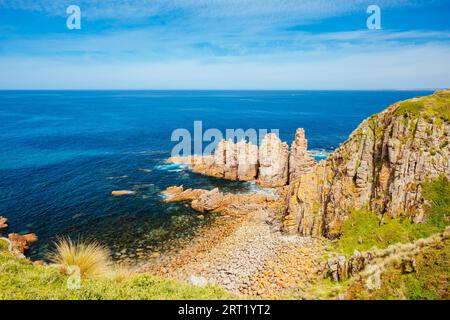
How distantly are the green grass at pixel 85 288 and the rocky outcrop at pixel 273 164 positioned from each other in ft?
151

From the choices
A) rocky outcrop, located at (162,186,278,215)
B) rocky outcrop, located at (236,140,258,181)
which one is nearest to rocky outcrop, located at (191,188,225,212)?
rocky outcrop, located at (162,186,278,215)

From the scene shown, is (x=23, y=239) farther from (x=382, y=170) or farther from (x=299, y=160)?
(x=299, y=160)

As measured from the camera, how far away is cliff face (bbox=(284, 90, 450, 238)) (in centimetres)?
3172

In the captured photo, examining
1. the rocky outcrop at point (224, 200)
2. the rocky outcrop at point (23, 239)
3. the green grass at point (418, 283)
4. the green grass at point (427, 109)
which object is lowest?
the rocky outcrop at point (23, 239)

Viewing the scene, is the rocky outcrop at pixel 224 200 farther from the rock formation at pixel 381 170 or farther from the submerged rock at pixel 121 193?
the rock formation at pixel 381 170

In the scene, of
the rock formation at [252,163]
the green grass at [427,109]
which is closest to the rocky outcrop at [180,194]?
the rock formation at [252,163]

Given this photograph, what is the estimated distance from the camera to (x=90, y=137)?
114 m

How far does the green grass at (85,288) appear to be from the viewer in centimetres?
1336

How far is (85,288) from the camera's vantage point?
14344 millimetres

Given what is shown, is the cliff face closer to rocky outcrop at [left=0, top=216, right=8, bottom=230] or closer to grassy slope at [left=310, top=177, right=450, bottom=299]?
grassy slope at [left=310, top=177, right=450, bottom=299]

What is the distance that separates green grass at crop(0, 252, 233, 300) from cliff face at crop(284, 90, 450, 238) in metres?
23.4

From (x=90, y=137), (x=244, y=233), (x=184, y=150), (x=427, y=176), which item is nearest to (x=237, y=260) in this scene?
(x=244, y=233)

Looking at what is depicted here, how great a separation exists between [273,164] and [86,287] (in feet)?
167

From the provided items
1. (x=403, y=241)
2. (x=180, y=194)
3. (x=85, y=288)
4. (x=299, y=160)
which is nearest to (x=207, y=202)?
Answer: (x=180, y=194)
